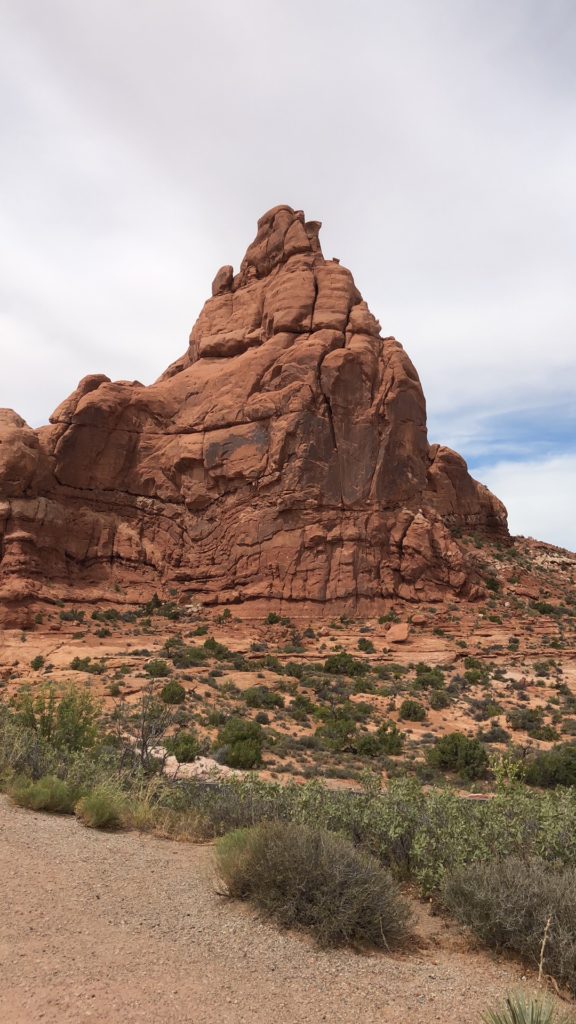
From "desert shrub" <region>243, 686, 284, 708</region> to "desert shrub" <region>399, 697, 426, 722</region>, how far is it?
457cm

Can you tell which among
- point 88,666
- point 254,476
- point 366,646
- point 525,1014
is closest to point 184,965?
point 525,1014

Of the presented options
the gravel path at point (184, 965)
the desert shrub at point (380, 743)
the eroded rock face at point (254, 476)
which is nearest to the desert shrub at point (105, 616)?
the eroded rock face at point (254, 476)

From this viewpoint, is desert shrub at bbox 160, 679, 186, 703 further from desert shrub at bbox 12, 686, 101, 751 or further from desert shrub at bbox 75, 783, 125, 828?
desert shrub at bbox 75, 783, 125, 828

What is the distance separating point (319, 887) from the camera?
Answer: 5398 mm

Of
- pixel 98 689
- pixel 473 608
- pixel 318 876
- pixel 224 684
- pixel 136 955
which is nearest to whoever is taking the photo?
pixel 136 955

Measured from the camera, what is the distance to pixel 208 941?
16.1ft

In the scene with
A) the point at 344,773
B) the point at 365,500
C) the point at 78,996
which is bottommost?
the point at 344,773

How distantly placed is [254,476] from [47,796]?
110 ft

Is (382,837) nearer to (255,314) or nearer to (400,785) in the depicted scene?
(400,785)

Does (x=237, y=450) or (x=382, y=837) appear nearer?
(x=382, y=837)

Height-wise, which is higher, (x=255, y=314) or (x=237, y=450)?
(x=255, y=314)

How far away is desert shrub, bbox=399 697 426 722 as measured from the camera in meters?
24.3

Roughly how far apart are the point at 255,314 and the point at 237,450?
11549mm

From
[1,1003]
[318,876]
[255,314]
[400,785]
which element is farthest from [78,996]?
[255,314]
